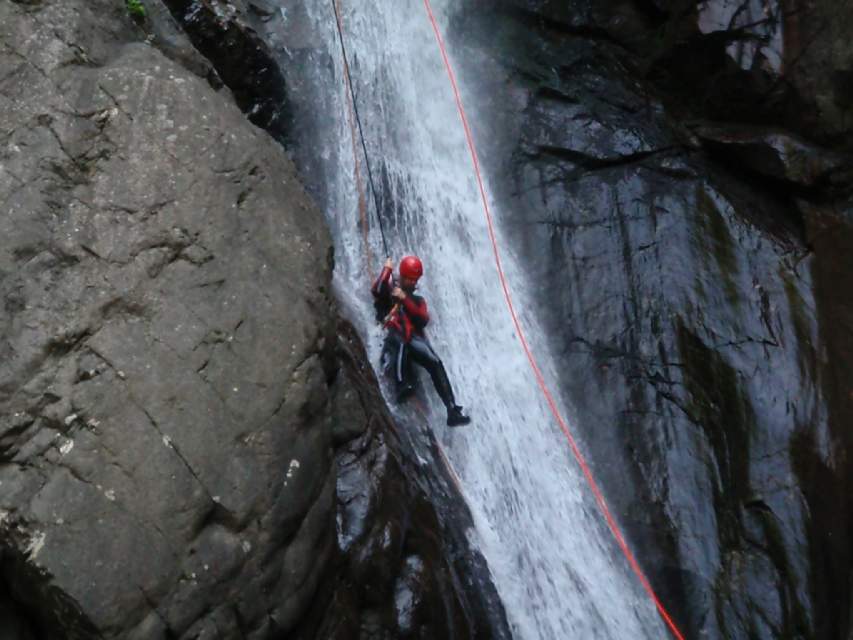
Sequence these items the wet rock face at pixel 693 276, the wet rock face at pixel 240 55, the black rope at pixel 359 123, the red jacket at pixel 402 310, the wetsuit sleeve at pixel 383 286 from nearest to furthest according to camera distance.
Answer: the red jacket at pixel 402 310
the wetsuit sleeve at pixel 383 286
the wet rock face at pixel 693 276
the wet rock face at pixel 240 55
the black rope at pixel 359 123

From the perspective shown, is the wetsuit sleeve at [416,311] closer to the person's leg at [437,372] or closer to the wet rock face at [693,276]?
the person's leg at [437,372]

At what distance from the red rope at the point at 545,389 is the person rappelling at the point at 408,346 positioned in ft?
4.86

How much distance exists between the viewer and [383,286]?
6449mm

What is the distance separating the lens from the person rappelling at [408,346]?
20.4ft

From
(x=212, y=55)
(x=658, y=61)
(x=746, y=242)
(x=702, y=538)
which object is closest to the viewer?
(x=702, y=538)

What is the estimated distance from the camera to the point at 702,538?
6.59 metres

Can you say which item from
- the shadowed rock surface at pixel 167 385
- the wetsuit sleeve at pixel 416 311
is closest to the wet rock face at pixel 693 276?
the wetsuit sleeve at pixel 416 311

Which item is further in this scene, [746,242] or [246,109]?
[746,242]

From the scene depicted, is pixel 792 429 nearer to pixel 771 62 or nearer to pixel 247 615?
pixel 771 62

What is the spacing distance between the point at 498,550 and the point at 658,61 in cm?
617

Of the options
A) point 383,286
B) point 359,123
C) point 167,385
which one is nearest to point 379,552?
point 167,385

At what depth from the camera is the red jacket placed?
247 inches

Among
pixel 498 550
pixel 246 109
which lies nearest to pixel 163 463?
pixel 498 550

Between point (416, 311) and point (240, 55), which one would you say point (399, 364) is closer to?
point (416, 311)
